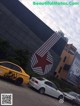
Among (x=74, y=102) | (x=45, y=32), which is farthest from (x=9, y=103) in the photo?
(x=45, y=32)

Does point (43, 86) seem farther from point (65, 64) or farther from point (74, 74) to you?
point (65, 64)

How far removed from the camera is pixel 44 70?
18.1m

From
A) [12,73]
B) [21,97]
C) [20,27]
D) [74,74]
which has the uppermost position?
[20,27]

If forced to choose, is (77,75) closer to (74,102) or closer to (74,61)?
(74,61)

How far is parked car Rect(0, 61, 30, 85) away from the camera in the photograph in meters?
19.2

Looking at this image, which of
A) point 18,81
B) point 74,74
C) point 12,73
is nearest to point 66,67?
point 74,74

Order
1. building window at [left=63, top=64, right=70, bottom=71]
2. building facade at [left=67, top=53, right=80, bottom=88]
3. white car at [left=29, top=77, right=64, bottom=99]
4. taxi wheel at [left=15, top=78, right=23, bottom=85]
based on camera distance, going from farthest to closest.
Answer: building window at [left=63, top=64, right=70, bottom=71] < building facade at [left=67, top=53, right=80, bottom=88] < white car at [left=29, top=77, right=64, bottom=99] < taxi wheel at [left=15, top=78, right=23, bottom=85]

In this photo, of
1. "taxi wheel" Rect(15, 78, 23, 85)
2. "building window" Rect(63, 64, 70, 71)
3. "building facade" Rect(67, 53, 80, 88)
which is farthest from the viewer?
"building window" Rect(63, 64, 70, 71)

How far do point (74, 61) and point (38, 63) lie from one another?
101 ft

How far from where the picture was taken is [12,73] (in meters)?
19.6

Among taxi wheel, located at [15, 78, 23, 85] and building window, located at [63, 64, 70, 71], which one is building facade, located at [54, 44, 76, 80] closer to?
building window, located at [63, 64, 70, 71]

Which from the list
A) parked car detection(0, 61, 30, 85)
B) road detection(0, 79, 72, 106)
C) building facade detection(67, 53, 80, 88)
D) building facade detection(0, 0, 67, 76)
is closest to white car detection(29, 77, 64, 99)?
parked car detection(0, 61, 30, 85)

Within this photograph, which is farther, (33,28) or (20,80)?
(33,28)

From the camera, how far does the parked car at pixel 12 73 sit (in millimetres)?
19172
